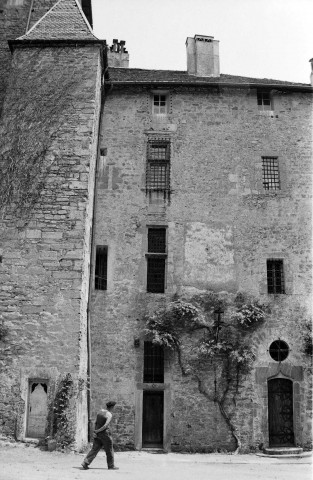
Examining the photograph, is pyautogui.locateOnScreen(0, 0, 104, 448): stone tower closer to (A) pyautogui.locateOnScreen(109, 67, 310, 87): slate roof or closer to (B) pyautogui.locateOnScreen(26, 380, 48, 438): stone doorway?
(B) pyautogui.locateOnScreen(26, 380, 48, 438): stone doorway

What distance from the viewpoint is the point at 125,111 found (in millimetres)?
15344

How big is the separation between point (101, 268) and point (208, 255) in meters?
3.01

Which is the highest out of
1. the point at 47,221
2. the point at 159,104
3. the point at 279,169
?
the point at 159,104

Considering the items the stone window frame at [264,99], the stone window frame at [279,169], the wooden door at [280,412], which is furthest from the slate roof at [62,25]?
the wooden door at [280,412]

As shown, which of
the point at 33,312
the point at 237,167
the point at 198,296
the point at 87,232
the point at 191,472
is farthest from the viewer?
the point at 237,167

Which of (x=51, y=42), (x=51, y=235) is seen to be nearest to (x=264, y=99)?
(x=51, y=42)

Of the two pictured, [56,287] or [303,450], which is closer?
[56,287]

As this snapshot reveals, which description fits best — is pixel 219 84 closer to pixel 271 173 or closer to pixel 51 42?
pixel 271 173

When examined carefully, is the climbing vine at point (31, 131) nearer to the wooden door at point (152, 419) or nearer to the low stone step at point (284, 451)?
the wooden door at point (152, 419)

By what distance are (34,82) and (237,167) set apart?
6.19m

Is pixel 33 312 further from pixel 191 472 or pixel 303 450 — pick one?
pixel 303 450

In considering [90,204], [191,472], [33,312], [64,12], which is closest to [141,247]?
[90,204]

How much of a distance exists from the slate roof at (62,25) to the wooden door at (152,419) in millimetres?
9838

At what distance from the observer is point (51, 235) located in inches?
474
